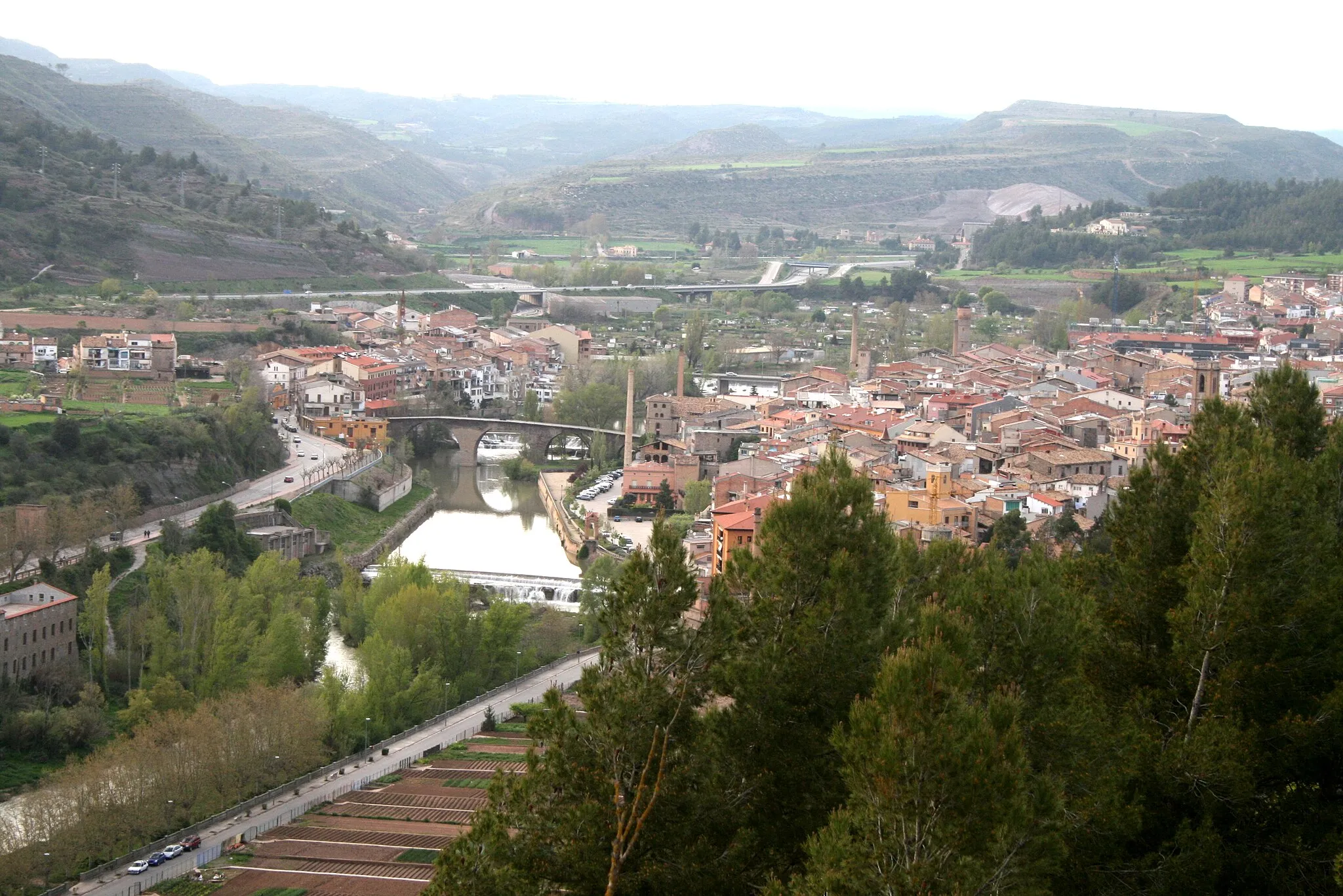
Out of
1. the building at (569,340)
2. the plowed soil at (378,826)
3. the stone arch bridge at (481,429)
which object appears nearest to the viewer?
the plowed soil at (378,826)

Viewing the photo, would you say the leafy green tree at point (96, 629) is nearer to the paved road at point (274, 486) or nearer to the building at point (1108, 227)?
the paved road at point (274, 486)

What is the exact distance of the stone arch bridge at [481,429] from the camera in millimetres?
24078

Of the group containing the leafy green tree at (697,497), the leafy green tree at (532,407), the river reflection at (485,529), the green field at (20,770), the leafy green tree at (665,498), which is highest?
the leafy green tree at (697,497)

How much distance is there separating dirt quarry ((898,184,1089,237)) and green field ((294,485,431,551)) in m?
41.2

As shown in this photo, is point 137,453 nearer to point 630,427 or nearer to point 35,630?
point 35,630

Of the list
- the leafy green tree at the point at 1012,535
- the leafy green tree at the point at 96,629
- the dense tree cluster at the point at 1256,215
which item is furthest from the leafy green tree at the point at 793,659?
the dense tree cluster at the point at 1256,215

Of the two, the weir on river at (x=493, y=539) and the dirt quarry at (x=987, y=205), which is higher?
the dirt quarry at (x=987, y=205)

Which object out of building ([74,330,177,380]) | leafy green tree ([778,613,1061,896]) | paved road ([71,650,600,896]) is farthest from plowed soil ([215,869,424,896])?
building ([74,330,177,380])

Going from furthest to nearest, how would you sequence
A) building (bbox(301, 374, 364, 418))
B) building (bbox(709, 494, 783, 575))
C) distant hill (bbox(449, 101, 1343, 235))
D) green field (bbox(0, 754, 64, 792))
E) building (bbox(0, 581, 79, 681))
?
distant hill (bbox(449, 101, 1343, 235))
building (bbox(301, 374, 364, 418))
building (bbox(709, 494, 783, 575))
building (bbox(0, 581, 79, 681))
green field (bbox(0, 754, 64, 792))

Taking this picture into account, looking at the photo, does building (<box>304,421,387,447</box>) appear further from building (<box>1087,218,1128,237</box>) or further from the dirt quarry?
the dirt quarry

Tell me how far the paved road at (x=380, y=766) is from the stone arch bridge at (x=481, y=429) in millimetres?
10324

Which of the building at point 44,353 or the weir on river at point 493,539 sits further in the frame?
the building at point 44,353

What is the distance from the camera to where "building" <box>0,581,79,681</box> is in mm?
12320

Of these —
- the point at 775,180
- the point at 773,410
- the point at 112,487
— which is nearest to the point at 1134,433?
the point at 773,410
